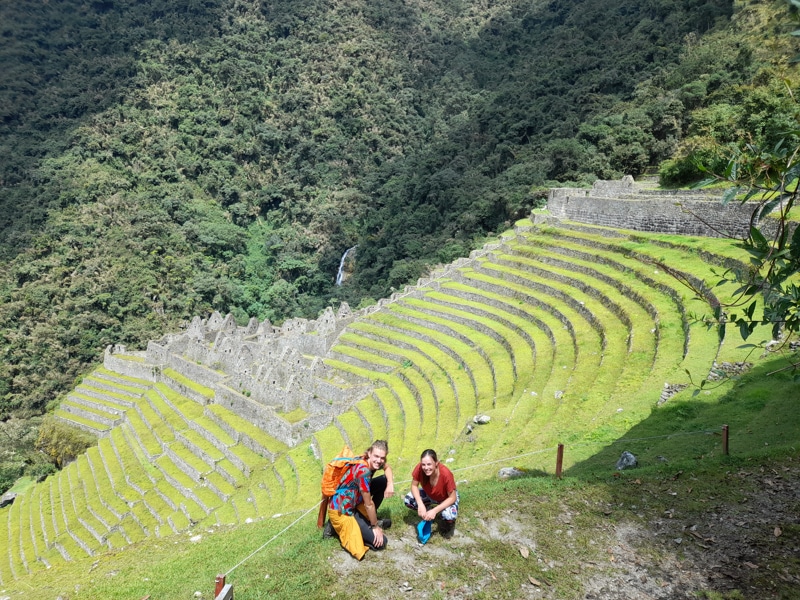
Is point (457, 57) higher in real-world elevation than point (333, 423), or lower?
higher

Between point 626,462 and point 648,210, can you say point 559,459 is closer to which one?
point 626,462

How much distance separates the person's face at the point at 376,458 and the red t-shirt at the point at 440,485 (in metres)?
0.40

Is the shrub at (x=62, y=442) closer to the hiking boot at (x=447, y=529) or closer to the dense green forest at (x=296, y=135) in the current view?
the dense green forest at (x=296, y=135)

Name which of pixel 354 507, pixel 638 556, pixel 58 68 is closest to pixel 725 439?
pixel 638 556

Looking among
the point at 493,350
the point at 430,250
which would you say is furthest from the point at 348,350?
the point at 430,250

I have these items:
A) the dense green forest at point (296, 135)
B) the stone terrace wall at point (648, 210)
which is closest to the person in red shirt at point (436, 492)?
the stone terrace wall at point (648, 210)

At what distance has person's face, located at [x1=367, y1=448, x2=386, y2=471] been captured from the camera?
5.21 metres

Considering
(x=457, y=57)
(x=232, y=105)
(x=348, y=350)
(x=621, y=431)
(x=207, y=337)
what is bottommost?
(x=207, y=337)

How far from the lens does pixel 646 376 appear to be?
9906 millimetres

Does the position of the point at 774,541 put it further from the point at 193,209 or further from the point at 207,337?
the point at 193,209

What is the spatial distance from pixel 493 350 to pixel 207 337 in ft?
53.1

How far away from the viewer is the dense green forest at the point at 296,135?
3331 centimetres

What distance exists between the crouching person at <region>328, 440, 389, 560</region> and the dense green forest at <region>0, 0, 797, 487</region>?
49.2ft

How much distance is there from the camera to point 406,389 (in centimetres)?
1580
